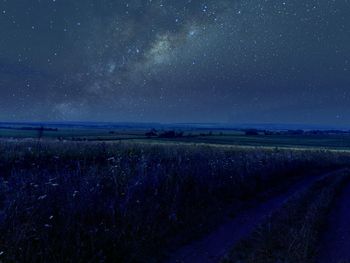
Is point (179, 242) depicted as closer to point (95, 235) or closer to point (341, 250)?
point (95, 235)

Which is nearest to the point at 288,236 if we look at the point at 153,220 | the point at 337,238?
the point at 337,238

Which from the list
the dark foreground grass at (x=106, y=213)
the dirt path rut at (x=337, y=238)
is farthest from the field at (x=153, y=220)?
the dirt path rut at (x=337, y=238)

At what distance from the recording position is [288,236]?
8508 mm

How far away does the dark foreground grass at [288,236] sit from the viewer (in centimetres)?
723

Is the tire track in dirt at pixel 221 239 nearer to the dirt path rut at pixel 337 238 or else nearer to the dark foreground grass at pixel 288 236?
the dark foreground grass at pixel 288 236

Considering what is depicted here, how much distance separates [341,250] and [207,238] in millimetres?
3088

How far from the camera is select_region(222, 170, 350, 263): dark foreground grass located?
7.23 meters

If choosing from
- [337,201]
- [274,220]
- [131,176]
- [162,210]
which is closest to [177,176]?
[131,176]

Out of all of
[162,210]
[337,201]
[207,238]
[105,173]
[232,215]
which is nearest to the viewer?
[207,238]

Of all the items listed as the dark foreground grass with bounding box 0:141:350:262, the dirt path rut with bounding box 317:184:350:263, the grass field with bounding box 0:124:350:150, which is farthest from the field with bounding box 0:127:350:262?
the grass field with bounding box 0:124:350:150

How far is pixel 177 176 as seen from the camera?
41.1 feet

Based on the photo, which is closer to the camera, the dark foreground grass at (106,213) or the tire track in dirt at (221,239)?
→ the dark foreground grass at (106,213)

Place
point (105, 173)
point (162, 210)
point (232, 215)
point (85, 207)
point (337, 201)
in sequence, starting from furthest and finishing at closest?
point (337, 201), point (105, 173), point (232, 215), point (162, 210), point (85, 207)

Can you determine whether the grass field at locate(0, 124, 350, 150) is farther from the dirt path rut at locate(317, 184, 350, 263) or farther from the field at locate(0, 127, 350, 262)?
the dirt path rut at locate(317, 184, 350, 263)
